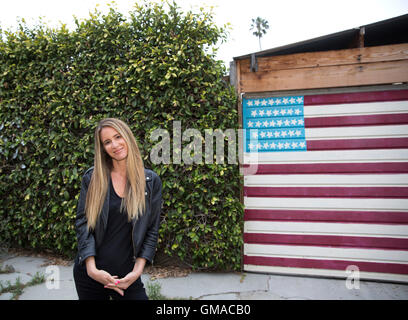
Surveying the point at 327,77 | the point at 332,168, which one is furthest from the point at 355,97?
the point at 332,168

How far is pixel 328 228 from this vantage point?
4098mm

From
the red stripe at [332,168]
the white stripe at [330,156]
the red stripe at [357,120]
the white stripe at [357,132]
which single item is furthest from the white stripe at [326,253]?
the red stripe at [357,120]

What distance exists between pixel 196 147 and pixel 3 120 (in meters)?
3.64

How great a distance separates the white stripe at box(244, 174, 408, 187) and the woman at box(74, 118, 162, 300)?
8.40ft

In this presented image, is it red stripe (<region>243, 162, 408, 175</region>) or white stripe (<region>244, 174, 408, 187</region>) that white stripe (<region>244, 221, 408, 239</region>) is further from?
red stripe (<region>243, 162, 408, 175</region>)

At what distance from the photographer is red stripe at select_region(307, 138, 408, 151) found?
3.95m

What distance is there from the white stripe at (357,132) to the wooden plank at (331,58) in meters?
0.99

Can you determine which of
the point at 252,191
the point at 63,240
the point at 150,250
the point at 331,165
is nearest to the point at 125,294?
the point at 150,250

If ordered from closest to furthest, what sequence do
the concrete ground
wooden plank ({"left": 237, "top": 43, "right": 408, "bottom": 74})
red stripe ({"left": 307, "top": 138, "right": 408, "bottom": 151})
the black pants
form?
1. the black pants
2. the concrete ground
3. wooden plank ({"left": 237, "top": 43, "right": 408, "bottom": 74})
4. red stripe ({"left": 307, "top": 138, "right": 408, "bottom": 151})

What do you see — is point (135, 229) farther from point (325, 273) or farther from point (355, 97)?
point (355, 97)

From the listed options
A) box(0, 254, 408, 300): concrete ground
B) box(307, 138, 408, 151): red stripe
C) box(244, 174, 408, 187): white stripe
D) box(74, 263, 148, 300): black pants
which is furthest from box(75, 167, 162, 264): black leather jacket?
box(307, 138, 408, 151): red stripe

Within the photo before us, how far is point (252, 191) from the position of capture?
170 inches

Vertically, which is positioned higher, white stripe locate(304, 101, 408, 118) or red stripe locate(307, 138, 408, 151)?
white stripe locate(304, 101, 408, 118)

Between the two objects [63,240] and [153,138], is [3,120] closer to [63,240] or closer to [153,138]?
[63,240]
